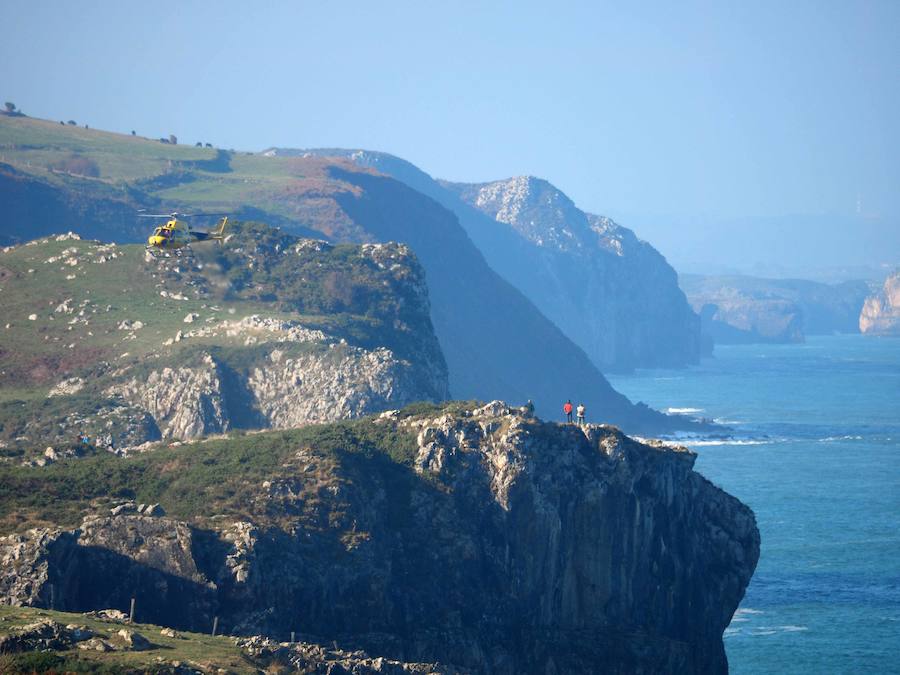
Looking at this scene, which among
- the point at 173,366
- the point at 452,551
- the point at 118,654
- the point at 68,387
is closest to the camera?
the point at 118,654

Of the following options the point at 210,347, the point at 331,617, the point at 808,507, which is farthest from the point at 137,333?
the point at 331,617

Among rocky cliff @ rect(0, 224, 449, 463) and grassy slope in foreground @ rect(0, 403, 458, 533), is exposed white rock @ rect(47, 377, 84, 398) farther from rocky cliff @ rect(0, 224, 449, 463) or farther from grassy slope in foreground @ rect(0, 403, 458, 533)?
grassy slope in foreground @ rect(0, 403, 458, 533)

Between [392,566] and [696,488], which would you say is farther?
[696,488]

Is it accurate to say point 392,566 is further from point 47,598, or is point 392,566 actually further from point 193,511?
point 47,598

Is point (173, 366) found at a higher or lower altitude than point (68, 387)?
higher

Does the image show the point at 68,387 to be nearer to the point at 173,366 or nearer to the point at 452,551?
the point at 173,366

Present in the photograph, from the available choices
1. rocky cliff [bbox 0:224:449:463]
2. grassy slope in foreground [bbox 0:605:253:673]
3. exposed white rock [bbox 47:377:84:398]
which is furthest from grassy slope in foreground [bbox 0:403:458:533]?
exposed white rock [bbox 47:377:84:398]

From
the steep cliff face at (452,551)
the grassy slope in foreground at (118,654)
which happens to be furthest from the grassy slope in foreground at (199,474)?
the grassy slope in foreground at (118,654)

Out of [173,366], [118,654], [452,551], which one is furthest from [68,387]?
[118,654]
